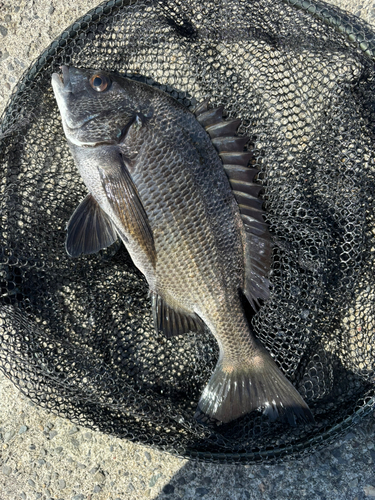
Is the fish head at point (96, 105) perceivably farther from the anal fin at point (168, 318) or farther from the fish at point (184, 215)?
the anal fin at point (168, 318)

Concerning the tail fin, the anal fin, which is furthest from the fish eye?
the tail fin

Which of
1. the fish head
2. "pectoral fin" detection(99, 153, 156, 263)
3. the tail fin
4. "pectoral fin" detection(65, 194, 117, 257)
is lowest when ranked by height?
the tail fin

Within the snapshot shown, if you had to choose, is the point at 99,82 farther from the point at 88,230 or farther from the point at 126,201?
the point at 88,230

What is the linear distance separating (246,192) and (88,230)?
798 mm

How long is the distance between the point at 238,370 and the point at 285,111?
4.42 ft

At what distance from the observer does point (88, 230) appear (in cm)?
204

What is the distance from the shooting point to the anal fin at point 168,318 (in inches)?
80.8

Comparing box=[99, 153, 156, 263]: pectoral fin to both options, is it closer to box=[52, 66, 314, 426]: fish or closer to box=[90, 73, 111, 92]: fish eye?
box=[52, 66, 314, 426]: fish

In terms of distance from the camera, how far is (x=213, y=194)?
6.40 ft

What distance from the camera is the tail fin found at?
1982 millimetres

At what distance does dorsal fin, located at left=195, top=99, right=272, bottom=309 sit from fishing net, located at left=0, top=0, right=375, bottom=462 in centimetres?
8

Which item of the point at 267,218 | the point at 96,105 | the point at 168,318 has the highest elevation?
the point at 96,105

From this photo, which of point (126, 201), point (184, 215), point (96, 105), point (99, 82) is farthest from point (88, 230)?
point (99, 82)

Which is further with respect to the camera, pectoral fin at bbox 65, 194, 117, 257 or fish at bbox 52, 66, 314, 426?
pectoral fin at bbox 65, 194, 117, 257
